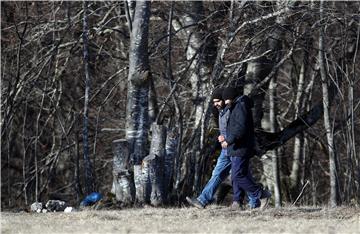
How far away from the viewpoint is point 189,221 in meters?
11.6

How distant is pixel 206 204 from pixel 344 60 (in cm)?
721

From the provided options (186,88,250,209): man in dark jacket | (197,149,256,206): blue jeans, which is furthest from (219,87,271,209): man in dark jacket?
(197,149,256,206): blue jeans

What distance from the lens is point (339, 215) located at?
40.8 feet

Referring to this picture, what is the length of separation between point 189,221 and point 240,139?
153cm

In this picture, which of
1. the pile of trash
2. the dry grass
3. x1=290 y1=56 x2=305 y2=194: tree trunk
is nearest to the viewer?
the dry grass

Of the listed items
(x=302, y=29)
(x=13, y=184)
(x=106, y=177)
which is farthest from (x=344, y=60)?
(x=13, y=184)

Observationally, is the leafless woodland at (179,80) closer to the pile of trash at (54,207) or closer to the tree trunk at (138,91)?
the tree trunk at (138,91)

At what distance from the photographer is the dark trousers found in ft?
41.2

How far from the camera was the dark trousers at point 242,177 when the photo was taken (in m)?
12.5

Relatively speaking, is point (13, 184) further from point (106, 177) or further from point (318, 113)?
point (318, 113)

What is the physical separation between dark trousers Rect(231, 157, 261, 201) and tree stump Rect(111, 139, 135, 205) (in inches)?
81.0

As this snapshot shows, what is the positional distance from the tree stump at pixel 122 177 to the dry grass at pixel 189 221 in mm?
884

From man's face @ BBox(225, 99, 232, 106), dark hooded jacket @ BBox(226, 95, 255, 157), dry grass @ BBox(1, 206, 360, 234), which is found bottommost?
dry grass @ BBox(1, 206, 360, 234)

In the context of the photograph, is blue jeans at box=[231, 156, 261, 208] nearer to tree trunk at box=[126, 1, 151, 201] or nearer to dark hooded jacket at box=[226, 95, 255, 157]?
dark hooded jacket at box=[226, 95, 255, 157]
